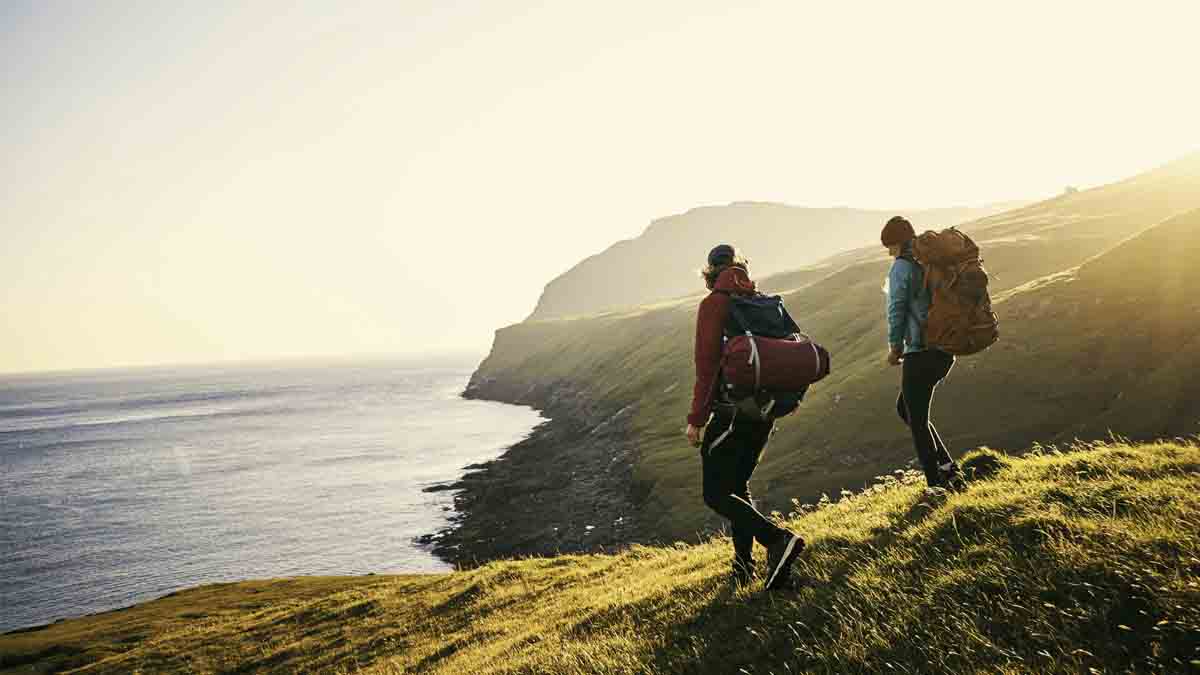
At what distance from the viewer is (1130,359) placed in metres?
27.1

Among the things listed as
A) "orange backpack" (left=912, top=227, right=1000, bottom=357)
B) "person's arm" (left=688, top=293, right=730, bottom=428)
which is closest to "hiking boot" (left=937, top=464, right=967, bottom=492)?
"orange backpack" (left=912, top=227, right=1000, bottom=357)

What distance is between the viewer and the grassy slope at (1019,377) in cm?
2612

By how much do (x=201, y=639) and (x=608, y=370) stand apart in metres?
85.3

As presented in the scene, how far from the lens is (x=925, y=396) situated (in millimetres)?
8227

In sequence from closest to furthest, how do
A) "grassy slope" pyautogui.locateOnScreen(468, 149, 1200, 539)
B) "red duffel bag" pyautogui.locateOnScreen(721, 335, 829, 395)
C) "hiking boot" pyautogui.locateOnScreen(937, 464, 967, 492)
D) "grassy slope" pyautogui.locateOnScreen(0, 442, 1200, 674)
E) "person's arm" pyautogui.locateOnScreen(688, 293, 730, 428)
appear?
"grassy slope" pyautogui.locateOnScreen(0, 442, 1200, 674) < "red duffel bag" pyautogui.locateOnScreen(721, 335, 829, 395) < "person's arm" pyautogui.locateOnScreen(688, 293, 730, 428) < "hiking boot" pyautogui.locateOnScreen(937, 464, 967, 492) < "grassy slope" pyautogui.locateOnScreen(468, 149, 1200, 539)

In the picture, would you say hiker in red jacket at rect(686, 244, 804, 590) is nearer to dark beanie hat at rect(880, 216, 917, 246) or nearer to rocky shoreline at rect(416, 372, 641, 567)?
dark beanie hat at rect(880, 216, 917, 246)

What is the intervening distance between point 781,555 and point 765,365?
209cm

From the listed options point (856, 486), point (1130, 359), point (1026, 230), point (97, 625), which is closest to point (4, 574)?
point (97, 625)

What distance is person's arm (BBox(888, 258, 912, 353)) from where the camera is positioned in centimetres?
819

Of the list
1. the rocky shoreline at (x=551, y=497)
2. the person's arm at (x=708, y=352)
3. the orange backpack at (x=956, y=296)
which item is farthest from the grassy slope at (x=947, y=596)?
the rocky shoreline at (x=551, y=497)

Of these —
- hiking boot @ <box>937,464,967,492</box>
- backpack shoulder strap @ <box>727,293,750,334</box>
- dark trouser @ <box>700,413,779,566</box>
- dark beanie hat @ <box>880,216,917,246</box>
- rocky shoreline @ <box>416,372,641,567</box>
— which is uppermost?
dark beanie hat @ <box>880,216,917,246</box>

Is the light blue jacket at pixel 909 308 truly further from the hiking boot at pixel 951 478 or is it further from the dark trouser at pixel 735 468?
the dark trouser at pixel 735 468

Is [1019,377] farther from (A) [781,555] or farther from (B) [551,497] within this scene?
(B) [551,497]

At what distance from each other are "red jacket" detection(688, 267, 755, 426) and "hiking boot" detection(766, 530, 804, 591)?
1560 mm
